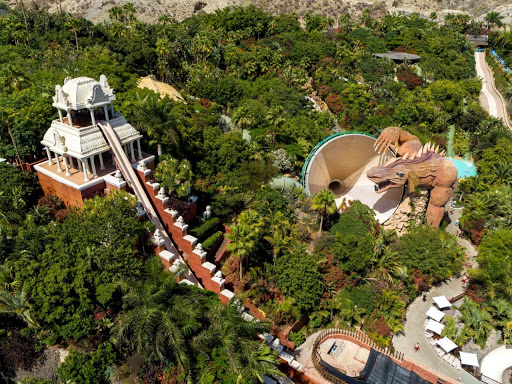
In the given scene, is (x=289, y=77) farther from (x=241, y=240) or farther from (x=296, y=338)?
(x=296, y=338)

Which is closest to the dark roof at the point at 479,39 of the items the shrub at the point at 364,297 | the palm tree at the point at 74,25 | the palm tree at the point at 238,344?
the palm tree at the point at 74,25

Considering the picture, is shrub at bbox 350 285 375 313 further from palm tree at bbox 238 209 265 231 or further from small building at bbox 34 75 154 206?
small building at bbox 34 75 154 206

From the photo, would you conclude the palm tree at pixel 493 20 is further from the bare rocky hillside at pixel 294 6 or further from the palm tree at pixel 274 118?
the palm tree at pixel 274 118

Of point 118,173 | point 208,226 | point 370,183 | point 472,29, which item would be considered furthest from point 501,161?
point 472,29

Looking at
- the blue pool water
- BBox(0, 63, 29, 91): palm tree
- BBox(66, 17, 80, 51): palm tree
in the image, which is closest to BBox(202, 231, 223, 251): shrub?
BBox(0, 63, 29, 91): palm tree

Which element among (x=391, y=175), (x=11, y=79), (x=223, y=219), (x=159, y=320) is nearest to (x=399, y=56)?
(x=391, y=175)

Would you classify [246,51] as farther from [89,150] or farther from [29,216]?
[29,216]
